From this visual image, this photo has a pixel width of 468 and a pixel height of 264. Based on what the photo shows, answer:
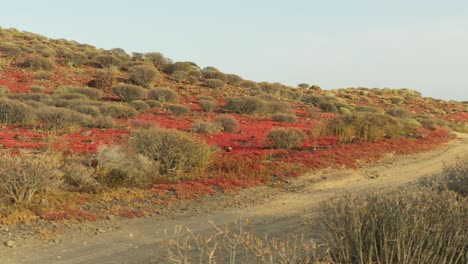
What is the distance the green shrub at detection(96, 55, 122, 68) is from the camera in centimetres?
4425

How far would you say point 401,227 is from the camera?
4.32 metres

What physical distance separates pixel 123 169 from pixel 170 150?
1.71 meters

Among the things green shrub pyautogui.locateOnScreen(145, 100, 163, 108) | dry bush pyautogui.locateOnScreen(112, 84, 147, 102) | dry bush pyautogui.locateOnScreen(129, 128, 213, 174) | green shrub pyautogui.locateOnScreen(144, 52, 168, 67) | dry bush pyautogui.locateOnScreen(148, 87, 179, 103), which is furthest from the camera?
green shrub pyautogui.locateOnScreen(144, 52, 168, 67)

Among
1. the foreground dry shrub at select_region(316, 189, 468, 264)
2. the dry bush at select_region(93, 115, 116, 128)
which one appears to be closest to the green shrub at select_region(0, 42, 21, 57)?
the dry bush at select_region(93, 115, 116, 128)

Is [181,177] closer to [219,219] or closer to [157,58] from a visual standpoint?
[219,219]

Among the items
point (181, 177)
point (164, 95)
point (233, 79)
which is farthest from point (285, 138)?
point (233, 79)

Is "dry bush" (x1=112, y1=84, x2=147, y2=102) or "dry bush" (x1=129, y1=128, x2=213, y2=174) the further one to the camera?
"dry bush" (x1=112, y1=84, x2=147, y2=102)

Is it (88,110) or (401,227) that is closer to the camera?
(401,227)

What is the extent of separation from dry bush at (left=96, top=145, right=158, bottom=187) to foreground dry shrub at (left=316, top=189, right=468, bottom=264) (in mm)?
7499

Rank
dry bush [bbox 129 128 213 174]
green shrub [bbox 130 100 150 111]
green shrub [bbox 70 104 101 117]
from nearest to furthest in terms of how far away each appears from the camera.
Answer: dry bush [bbox 129 128 213 174] → green shrub [bbox 70 104 101 117] → green shrub [bbox 130 100 150 111]

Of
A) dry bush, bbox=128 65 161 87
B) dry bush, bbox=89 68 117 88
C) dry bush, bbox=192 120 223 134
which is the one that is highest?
dry bush, bbox=128 65 161 87

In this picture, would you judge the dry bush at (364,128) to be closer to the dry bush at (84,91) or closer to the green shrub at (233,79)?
the dry bush at (84,91)

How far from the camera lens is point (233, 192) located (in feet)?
36.6

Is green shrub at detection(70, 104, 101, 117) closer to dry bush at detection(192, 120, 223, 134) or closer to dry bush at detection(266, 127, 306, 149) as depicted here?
dry bush at detection(192, 120, 223, 134)
